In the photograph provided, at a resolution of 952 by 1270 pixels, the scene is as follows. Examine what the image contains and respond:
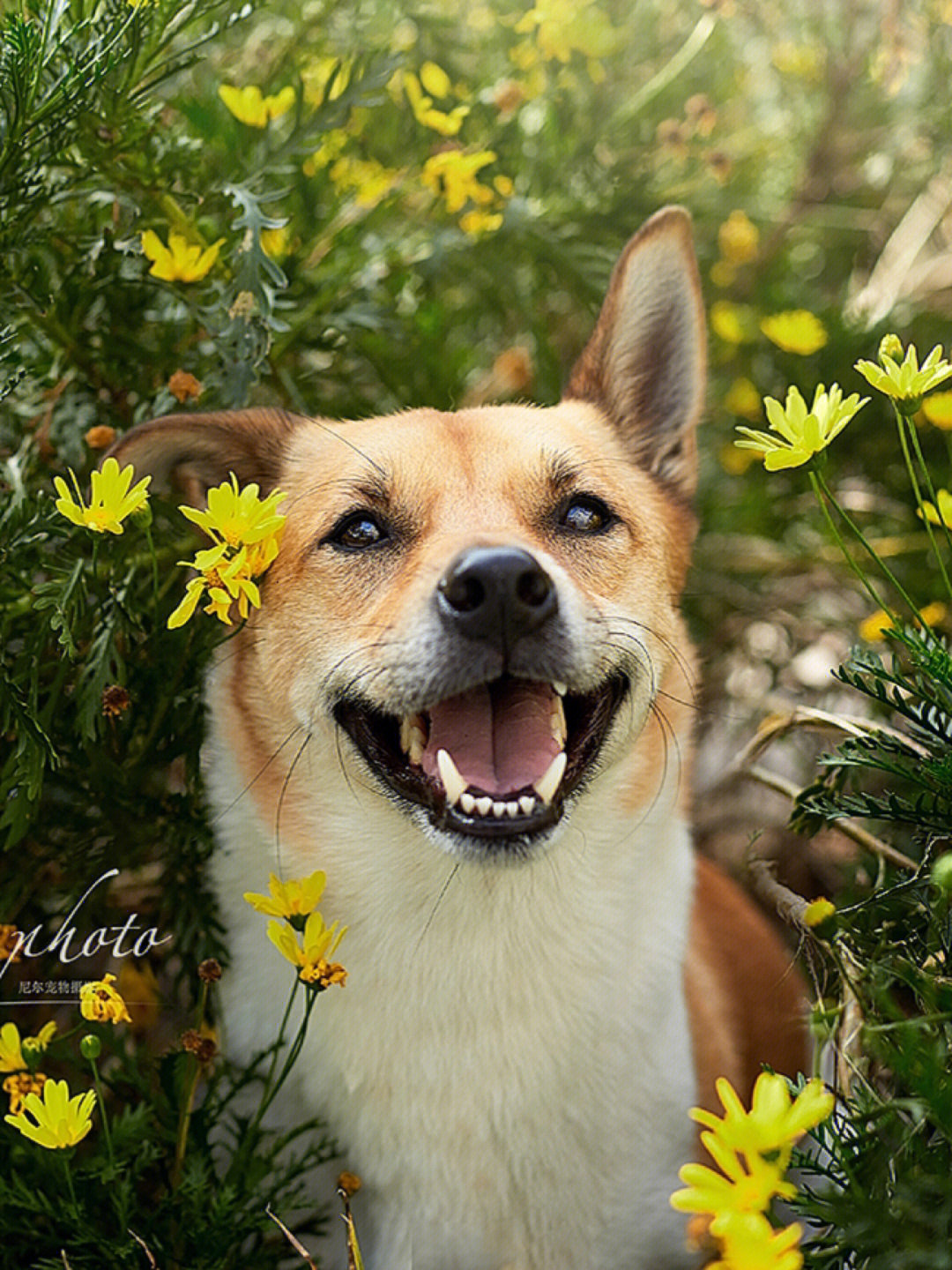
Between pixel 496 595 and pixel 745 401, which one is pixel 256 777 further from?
pixel 745 401

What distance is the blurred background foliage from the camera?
1742 mm

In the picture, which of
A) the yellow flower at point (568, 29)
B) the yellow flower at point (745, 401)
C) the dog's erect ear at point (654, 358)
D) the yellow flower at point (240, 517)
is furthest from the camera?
the yellow flower at point (745, 401)

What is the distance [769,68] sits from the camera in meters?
3.42

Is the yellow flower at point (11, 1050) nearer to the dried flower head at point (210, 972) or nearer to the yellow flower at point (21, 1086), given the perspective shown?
the yellow flower at point (21, 1086)

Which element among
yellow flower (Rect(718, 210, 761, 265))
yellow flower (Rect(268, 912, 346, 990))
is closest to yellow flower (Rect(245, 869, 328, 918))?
yellow flower (Rect(268, 912, 346, 990))

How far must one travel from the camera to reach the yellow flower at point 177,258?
5.98ft

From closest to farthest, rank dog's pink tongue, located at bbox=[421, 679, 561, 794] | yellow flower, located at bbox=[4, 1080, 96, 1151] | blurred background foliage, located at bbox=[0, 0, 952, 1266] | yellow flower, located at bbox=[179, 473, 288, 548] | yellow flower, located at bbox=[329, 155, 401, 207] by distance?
yellow flower, located at bbox=[4, 1080, 96, 1151] < yellow flower, located at bbox=[179, 473, 288, 548] < dog's pink tongue, located at bbox=[421, 679, 561, 794] < blurred background foliage, located at bbox=[0, 0, 952, 1266] < yellow flower, located at bbox=[329, 155, 401, 207]

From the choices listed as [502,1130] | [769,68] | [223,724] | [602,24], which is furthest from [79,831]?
[769,68]

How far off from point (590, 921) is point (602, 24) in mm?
2162

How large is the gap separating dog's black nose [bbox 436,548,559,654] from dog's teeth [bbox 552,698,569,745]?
0.17 m

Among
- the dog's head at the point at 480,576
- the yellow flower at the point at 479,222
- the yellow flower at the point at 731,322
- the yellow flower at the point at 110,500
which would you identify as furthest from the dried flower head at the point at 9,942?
the yellow flower at the point at 731,322

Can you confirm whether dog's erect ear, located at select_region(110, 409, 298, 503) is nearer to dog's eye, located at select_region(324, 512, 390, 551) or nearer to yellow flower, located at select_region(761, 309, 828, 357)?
dog's eye, located at select_region(324, 512, 390, 551)

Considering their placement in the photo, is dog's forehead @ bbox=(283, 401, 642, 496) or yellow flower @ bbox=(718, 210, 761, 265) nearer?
dog's forehead @ bbox=(283, 401, 642, 496)

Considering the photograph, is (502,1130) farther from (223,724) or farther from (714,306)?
(714,306)
